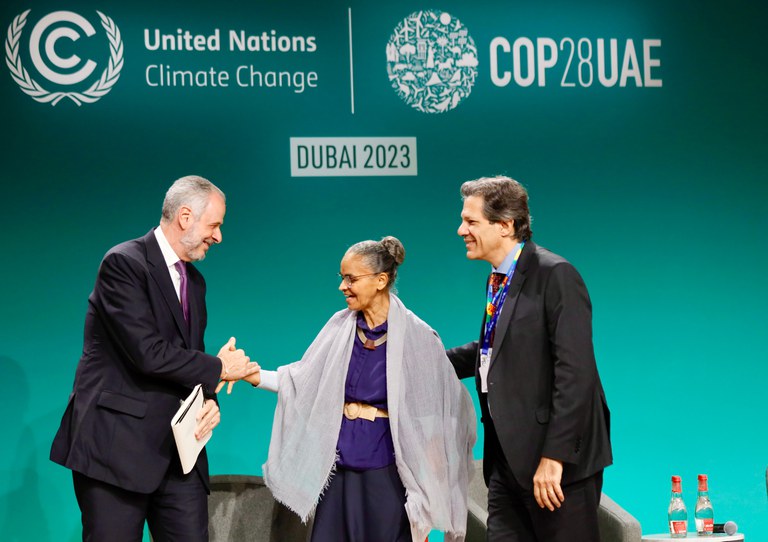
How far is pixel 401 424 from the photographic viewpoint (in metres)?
3.45

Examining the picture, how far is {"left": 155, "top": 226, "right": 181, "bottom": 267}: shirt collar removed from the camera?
131 inches

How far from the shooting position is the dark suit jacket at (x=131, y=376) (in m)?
3.12

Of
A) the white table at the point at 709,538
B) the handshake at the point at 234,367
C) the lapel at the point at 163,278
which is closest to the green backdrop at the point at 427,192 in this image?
the white table at the point at 709,538

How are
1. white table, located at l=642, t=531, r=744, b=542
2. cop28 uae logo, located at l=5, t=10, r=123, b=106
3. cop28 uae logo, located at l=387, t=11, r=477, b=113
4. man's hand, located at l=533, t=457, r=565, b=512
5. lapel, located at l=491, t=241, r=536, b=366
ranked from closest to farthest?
man's hand, located at l=533, t=457, r=565, b=512 → lapel, located at l=491, t=241, r=536, b=366 → white table, located at l=642, t=531, r=744, b=542 → cop28 uae logo, located at l=5, t=10, r=123, b=106 → cop28 uae logo, located at l=387, t=11, r=477, b=113

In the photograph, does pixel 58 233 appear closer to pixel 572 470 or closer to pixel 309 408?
pixel 309 408

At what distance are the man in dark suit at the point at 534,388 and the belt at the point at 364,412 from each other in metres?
0.44

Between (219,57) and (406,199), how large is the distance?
43.1 inches

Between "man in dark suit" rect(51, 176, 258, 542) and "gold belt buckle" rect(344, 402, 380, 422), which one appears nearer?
"man in dark suit" rect(51, 176, 258, 542)

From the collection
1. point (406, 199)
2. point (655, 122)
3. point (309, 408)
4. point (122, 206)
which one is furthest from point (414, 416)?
point (655, 122)

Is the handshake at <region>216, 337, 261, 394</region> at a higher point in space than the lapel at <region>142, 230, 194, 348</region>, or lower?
lower

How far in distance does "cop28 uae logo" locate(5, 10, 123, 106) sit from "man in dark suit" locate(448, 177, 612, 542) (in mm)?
2101

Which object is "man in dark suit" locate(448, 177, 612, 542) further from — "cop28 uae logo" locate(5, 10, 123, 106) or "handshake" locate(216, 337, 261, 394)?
"cop28 uae logo" locate(5, 10, 123, 106)

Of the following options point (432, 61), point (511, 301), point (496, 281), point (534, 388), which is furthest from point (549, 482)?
point (432, 61)

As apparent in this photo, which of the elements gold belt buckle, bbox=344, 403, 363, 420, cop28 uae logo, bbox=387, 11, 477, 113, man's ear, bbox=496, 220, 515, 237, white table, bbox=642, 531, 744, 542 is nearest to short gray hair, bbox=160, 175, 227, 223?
gold belt buckle, bbox=344, 403, 363, 420
